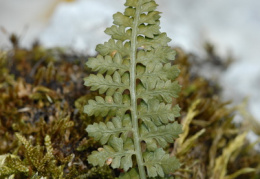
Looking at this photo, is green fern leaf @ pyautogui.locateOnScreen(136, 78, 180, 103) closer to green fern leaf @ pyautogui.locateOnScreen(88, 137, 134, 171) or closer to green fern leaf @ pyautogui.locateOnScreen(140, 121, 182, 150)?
green fern leaf @ pyautogui.locateOnScreen(140, 121, 182, 150)

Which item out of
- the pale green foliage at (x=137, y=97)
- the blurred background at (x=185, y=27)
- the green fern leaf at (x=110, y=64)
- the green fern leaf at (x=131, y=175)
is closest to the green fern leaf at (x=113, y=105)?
the pale green foliage at (x=137, y=97)

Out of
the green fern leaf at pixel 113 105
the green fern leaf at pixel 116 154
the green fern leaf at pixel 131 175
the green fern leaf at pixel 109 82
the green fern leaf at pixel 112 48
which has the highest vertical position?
the green fern leaf at pixel 112 48

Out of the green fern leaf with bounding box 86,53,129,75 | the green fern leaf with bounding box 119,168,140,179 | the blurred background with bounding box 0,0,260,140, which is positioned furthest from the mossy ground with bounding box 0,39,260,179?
the blurred background with bounding box 0,0,260,140

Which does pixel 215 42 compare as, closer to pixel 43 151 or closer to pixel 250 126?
pixel 250 126

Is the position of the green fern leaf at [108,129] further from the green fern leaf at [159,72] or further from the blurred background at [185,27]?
the blurred background at [185,27]

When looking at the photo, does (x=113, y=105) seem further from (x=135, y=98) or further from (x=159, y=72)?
(x=159, y=72)

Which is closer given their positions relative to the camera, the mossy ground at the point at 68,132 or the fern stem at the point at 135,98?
the fern stem at the point at 135,98

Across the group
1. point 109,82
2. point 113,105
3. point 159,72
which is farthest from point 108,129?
point 159,72
